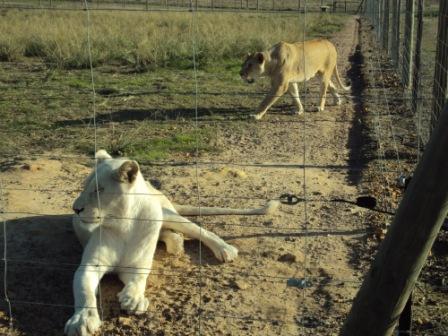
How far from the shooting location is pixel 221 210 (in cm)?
545

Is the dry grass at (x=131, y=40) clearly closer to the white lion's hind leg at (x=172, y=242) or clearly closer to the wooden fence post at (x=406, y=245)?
the white lion's hind leg at (x=172, y=242)

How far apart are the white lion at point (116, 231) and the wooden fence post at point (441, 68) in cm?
294

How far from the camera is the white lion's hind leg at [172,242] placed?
486 cm

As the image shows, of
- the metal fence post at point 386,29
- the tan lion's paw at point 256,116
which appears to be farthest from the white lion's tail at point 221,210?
the metal fence post at point 386,29

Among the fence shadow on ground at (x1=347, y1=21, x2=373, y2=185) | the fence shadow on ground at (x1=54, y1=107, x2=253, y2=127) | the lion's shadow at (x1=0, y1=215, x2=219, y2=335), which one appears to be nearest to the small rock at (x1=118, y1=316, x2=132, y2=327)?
the lion's shadow at (x1=0, y1=215, x2=219, y2=335)

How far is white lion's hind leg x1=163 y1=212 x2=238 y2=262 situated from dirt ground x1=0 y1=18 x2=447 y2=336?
2.8 inches

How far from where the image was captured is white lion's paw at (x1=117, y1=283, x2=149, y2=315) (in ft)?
13.2

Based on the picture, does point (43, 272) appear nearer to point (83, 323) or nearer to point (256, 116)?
point (83, 323)

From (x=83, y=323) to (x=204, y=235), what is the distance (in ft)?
4.14

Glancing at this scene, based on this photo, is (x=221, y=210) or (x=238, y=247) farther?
(x=221, y=210)

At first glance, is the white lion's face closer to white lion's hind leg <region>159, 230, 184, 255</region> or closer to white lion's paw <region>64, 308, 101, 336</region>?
white lion's paw <region>64, 308, 101, 336</region>

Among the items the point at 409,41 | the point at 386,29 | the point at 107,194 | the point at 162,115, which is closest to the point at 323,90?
the point at 409,41

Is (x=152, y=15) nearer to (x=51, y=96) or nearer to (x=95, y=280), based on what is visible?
(x=51, y=96)

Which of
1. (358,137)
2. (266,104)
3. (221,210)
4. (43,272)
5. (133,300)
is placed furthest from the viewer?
(266,104)
